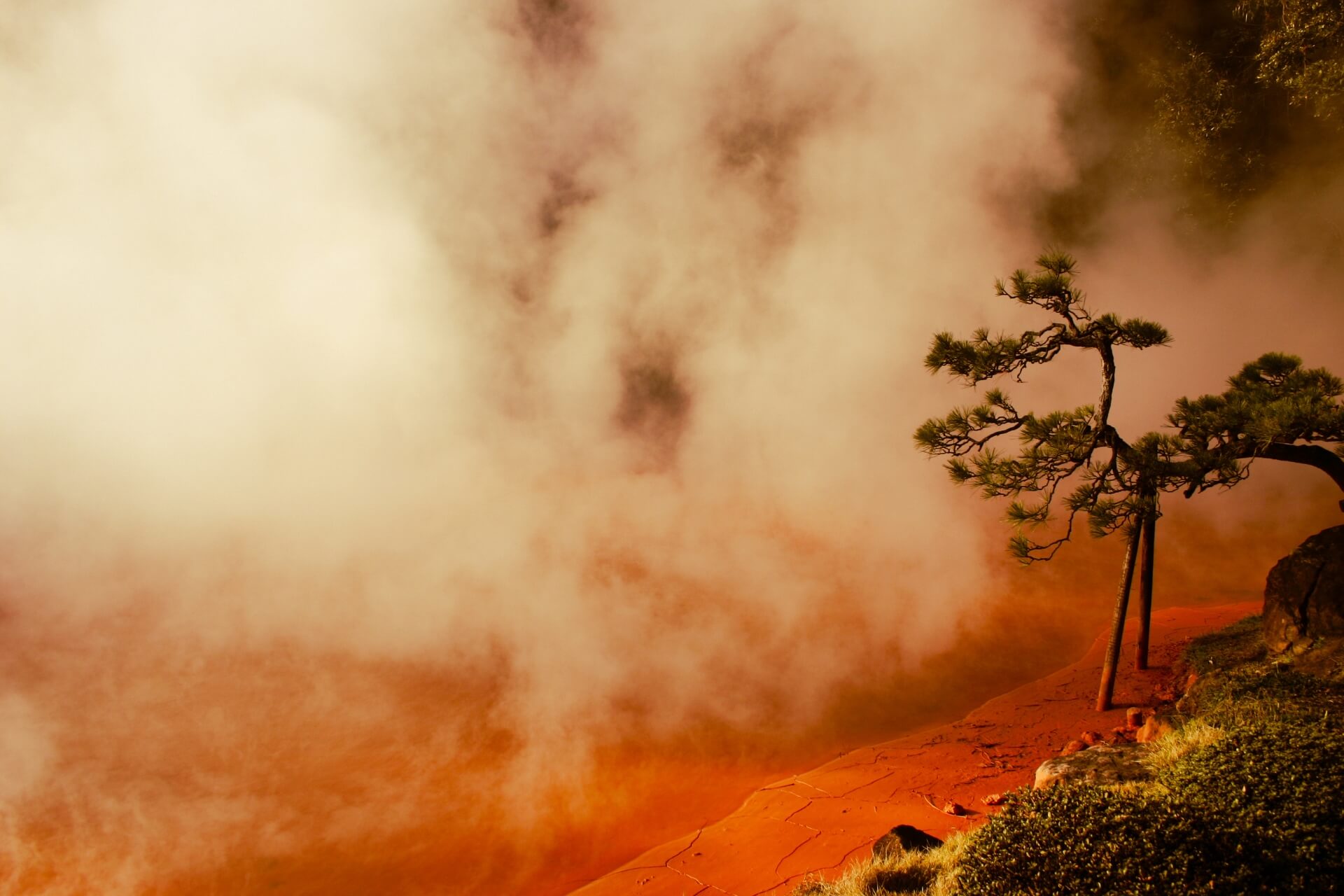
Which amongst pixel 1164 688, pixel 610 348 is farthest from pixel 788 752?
pixel 610 348

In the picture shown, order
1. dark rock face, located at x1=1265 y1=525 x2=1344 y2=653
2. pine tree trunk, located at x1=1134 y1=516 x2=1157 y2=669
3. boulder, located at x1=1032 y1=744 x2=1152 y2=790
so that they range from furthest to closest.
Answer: pine tree trunk, located at x1=1134 y1=516 x2=1157 y2=669, dark rock face, located at x1=1265 y1=525 x2=1344 y2=653, boulder, located at x1=1032 y1=744 x2=1152 y2=790

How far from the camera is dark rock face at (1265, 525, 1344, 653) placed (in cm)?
470

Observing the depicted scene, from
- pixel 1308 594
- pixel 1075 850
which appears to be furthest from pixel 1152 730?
pixel 1075 850

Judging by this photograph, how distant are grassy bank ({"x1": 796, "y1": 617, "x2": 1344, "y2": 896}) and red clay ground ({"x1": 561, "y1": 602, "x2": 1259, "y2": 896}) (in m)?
0.79

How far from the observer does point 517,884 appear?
4.92 m

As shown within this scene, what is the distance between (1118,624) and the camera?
219 inches

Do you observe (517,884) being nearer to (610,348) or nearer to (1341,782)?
(1341,782)

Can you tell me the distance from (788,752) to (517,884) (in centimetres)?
277

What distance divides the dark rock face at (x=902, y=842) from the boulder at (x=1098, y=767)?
2.47 ft

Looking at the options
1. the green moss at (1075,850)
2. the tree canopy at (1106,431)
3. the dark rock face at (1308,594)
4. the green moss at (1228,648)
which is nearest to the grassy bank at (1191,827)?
the green moss at (1075,850)

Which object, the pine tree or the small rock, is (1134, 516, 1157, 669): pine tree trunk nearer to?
the pine tree

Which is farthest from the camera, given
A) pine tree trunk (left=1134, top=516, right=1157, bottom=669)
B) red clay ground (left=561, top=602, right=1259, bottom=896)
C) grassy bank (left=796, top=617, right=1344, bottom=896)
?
pine tree trunk (left=1134, top=516, right=1157, bottom=669)

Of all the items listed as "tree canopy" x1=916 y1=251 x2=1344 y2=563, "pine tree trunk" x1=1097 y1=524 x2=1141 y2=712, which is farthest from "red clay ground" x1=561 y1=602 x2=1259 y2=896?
"tree canopy" x1=916 y1=251 x2=1344 y2=563

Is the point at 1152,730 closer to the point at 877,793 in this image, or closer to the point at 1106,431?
the point at 877,793
